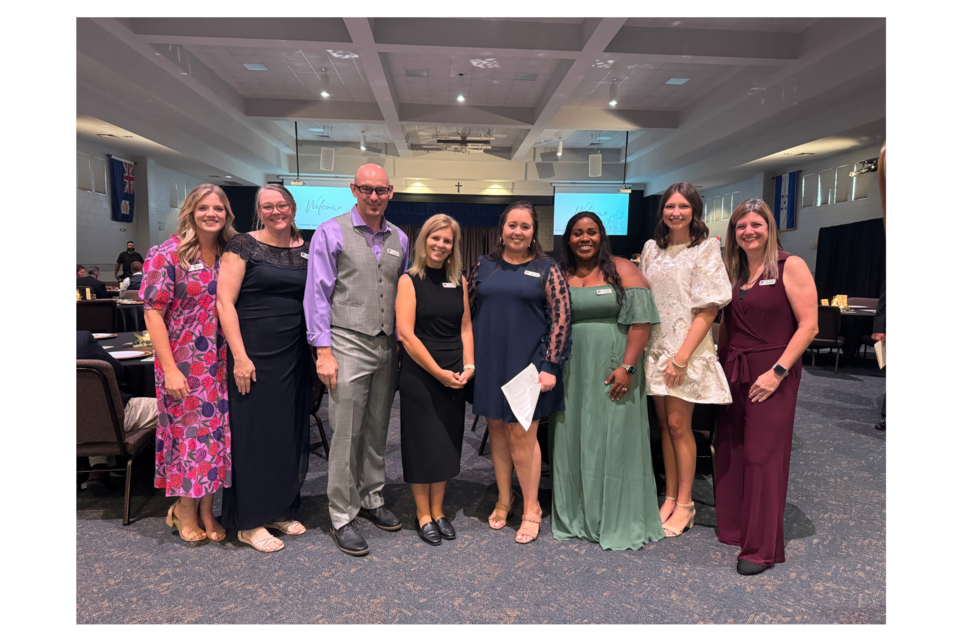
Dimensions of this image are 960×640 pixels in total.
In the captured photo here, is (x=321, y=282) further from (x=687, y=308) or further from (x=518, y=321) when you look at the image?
(x=687, y=308)

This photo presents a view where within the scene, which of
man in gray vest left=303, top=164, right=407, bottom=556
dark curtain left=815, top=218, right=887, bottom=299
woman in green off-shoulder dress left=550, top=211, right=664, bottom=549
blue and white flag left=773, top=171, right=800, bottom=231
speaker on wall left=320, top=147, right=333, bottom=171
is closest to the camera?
man in gray vest left=303, top=164, right=407, bottom=556

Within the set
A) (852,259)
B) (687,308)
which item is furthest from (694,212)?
(852,259)

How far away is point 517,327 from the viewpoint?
7.61 feet

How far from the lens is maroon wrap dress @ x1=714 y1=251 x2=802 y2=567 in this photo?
2182 millimetres

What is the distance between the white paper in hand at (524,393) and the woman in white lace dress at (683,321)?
1.82ft

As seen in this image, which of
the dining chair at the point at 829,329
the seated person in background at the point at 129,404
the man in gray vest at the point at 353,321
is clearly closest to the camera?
the man in gray vest at the point at 353,321

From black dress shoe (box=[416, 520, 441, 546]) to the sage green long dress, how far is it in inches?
21.8

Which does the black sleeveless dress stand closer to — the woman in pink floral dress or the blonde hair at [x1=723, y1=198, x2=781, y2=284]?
the woman in pink floral dress

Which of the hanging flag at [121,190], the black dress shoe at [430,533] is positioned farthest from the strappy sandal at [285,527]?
the hanging flag at [121,190]

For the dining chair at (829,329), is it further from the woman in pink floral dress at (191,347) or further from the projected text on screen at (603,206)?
the projected text on screen at (603,206)

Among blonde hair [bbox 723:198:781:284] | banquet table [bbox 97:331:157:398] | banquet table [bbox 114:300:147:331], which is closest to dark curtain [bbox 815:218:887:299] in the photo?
blonde hair [bbox 723:198:781:284]

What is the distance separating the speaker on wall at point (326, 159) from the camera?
510 inches

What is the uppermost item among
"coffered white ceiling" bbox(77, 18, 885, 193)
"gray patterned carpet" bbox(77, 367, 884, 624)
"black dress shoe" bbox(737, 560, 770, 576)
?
"coffered white ceiling" bbox(77, 18, 885, 193)
